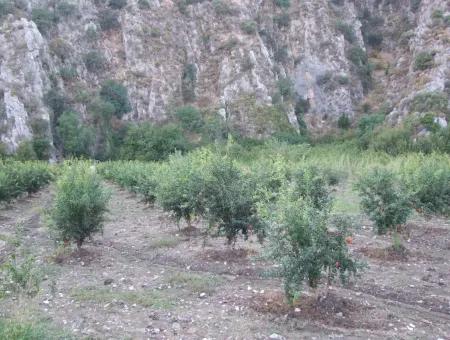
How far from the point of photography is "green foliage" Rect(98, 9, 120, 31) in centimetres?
6050

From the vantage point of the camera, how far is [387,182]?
11828mm

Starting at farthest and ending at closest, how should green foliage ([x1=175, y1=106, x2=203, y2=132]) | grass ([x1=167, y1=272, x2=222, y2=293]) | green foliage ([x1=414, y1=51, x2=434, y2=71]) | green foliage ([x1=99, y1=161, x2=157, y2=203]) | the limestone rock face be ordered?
green foliage ([x1=175, y1=106, x2=203, y2=132]) → green foliage ([x1=414, y1=51, x2=434, y2=71]) → the limestone rock face → green foliage ([x1=99, y1=161, x2=157, y2=203]) → grass ([x1=167, y1=272, x2=222, y2=293])

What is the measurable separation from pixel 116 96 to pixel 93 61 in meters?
5.18

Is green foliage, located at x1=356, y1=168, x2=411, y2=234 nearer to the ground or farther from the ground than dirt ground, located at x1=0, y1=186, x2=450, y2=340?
farther from the ground

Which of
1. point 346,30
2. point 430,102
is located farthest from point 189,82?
point 430,102

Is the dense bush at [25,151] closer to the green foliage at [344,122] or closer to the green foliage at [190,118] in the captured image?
the green foliage at [190,118]

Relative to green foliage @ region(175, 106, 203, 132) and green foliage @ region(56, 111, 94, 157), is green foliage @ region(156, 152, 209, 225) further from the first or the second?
green foliage @ region(175, 106, 203, 132)

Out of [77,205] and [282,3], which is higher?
[282,3]

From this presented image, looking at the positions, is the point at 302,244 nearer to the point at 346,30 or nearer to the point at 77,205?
the point at 77,205

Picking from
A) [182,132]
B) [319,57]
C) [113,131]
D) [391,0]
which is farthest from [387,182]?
[391,0]

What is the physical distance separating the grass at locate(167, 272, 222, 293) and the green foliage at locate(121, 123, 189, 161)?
40130 mm

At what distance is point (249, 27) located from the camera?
60.7 m

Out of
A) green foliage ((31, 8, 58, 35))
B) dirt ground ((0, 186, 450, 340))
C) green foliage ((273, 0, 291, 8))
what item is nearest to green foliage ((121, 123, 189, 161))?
green foliage ((31, 8, 58, 35))

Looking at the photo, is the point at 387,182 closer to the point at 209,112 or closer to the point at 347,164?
the point at 347,164
